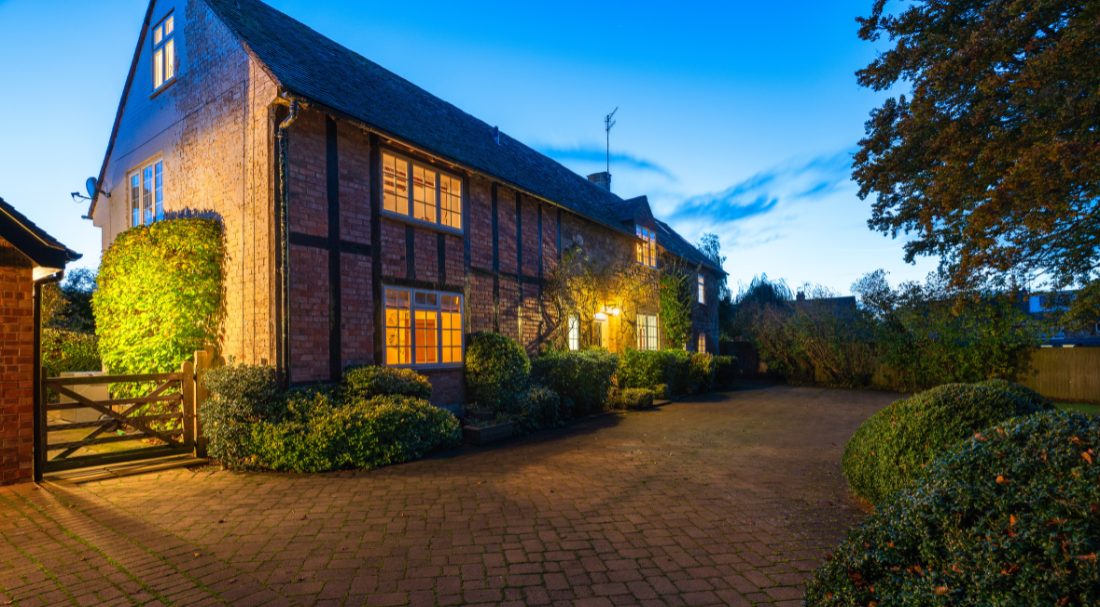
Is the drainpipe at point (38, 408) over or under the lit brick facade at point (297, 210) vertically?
under

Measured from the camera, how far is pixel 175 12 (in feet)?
33.1

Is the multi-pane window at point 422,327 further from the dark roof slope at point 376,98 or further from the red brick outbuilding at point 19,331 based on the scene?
the red brick outbuilding at point 19,331

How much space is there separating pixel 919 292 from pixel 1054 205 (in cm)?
1165

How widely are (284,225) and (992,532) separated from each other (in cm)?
856

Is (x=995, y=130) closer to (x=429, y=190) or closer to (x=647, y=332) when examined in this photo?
(x=429, y=190)

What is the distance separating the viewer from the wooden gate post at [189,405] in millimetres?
7617

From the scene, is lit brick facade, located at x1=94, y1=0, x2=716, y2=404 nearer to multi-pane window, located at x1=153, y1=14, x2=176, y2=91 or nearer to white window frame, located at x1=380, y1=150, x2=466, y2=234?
white window frame, located at x1=380, y1=150, x2=466, y2=234

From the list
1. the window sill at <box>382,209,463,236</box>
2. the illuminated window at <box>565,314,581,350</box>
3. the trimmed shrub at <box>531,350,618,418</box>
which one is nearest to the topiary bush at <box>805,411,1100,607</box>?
the window sill at <box>382,209,463,236</box>

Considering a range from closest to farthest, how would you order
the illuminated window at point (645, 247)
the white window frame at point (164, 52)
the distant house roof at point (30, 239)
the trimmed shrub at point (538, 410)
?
the distant house roof at point (30, 239) → the trimmed shrub at point (538, 410) → the white window frame at point (164, 52) → the illuminated window at point (645, 247)

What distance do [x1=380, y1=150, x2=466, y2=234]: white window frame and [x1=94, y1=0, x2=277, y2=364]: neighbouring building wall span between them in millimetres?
2074

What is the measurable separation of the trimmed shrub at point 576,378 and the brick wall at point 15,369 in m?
8.24

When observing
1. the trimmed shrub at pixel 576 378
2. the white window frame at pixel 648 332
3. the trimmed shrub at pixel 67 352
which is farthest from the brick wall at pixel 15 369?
the white window frame at pixel 648 332

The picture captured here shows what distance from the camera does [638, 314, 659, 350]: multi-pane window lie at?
17.5m

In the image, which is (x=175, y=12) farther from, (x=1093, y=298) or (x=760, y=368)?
(x=760, y=368)
